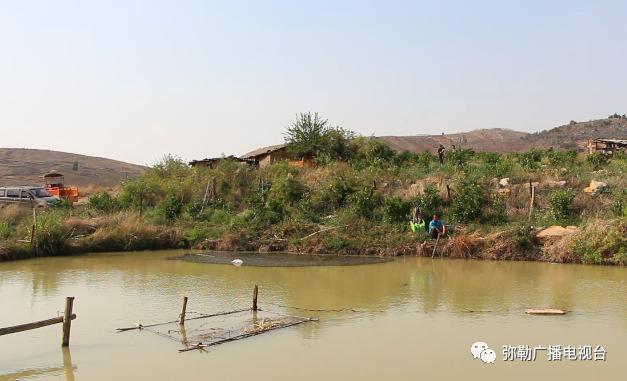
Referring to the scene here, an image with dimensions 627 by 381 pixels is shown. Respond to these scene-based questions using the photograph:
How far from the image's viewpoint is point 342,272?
17.7 meters

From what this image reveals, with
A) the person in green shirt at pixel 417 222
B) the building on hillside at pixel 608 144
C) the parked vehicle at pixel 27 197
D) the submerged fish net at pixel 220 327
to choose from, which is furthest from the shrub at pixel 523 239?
the parked vehicle at pixel 27 197

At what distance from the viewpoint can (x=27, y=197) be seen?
2802 cm

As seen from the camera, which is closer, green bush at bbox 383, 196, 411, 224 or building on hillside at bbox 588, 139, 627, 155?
green bush at bbox 383, 196, 411, 224

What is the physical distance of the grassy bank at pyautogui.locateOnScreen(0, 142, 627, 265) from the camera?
1995 cm

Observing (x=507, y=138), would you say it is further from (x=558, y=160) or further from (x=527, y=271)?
(x=527, y=271)

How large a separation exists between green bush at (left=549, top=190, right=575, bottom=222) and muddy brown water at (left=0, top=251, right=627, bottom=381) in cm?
295

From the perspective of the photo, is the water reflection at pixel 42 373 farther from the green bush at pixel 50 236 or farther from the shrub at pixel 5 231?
the shrub at pixel 5 231

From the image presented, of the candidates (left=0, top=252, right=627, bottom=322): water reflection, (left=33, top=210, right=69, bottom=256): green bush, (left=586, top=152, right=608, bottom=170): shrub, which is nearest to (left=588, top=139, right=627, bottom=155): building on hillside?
(left=586, top=152, right=608, bottom=170): shrub

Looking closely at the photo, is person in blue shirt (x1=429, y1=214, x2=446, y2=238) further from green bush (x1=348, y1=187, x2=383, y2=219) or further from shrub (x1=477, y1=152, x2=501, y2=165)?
shrub (x1=477, y1=152, x2=501, y2=165)

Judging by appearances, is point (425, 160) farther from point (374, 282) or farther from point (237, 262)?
point (374, 282)

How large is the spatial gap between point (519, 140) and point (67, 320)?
49.8 meters

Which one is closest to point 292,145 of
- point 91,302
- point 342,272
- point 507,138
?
point 342,272

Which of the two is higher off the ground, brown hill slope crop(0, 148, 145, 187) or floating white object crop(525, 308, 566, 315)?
brown hill slope crop(0, 148, 145, 187)

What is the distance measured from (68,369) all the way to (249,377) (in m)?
2.59
